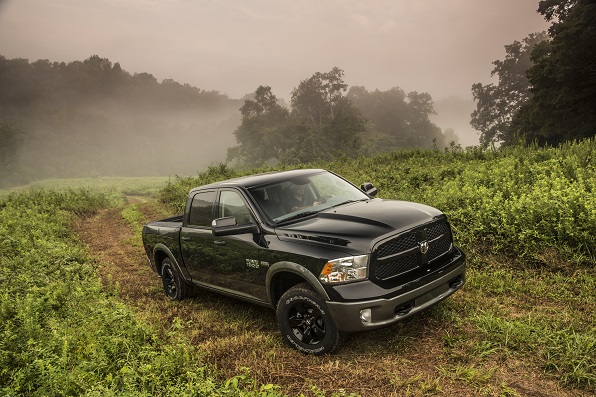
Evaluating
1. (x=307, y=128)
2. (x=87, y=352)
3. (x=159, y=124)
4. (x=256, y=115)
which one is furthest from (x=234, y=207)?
(x=159, y=124)

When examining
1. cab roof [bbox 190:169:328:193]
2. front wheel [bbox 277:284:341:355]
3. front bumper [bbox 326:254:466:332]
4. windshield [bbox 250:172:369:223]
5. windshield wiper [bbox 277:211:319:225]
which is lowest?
front wheel [bbox 277:284:341:355]

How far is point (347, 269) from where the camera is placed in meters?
3.96

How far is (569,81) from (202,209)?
22981 millimetres

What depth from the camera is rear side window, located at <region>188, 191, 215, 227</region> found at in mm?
5820

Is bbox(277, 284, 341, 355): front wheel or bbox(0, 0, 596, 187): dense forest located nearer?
bbox(277, 284, 341, 355): front wheel

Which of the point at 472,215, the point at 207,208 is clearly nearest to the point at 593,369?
the point at 472,215

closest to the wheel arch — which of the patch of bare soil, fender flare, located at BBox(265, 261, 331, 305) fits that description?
fender flare, located at BBox(265, 261, 331, 305)

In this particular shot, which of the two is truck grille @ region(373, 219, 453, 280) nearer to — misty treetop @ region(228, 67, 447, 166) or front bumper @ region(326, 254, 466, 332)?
front bumper @ region(326, 254, 466, 332)

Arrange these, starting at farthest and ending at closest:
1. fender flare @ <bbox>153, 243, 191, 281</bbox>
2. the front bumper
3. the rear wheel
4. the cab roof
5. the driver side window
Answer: the rear wheel < fender flare @ <bbox>153, 243, 191, 281</bbox> < the cab roof < the driver side window < the front bumper

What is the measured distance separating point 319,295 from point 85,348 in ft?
8.37

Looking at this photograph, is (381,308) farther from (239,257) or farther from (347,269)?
(239,257)

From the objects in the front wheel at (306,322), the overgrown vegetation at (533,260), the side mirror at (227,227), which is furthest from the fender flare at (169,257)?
the overgrown vegetation at (533,260)

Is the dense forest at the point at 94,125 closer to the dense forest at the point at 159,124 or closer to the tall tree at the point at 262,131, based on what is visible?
the dense forest at the point at 159,124

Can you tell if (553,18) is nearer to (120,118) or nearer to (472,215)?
(472,215)
